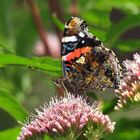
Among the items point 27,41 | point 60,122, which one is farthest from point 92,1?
point 60,122

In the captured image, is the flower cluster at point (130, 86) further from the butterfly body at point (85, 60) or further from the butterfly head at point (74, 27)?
the butterfly head at point (74, 27)

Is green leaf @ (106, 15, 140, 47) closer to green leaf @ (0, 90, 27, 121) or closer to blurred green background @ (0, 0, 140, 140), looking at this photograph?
blurred green background @ (0, 0, 140, 140)

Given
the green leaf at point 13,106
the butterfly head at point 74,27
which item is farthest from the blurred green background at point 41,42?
the butterfly head at point 74,27

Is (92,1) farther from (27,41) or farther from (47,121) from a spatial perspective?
(47,121)

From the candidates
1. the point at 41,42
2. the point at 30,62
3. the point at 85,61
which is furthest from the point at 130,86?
the point at 41,42

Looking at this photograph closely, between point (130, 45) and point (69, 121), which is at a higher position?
point (130, 45)

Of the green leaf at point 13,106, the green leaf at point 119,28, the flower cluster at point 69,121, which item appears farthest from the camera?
the green leaf at point 119,28

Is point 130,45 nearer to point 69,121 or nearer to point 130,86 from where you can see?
point 130,86

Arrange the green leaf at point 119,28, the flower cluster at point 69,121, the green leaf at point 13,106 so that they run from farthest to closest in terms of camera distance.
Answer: the green leaf at point 119,28 → the green leaf at point 13,106 → the flower cluster at point 69,121
